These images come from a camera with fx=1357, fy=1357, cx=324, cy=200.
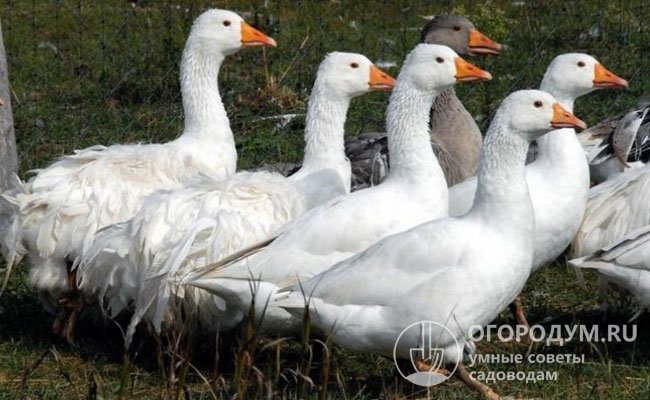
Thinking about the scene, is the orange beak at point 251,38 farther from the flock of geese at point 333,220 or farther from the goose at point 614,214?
the goose at point 614,214

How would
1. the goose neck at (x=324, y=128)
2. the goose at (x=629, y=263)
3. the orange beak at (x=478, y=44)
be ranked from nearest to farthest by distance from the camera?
the goose at (x=629, y=263) < the goose neck at (x=324, y=128) < the orange beak at (x=478, y=44)

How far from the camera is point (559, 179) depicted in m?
7.00

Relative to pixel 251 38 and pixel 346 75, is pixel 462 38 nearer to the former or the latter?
pixel 251 38

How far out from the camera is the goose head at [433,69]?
6.84m

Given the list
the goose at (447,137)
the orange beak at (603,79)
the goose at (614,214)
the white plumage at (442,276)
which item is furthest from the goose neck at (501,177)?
the goose at (447,137)

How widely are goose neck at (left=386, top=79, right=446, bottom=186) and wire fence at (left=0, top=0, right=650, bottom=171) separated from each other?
2.77 meters

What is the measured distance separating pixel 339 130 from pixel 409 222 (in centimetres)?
121

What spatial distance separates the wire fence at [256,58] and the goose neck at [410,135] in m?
2.77

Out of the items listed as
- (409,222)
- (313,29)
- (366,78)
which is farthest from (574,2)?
(409,222)

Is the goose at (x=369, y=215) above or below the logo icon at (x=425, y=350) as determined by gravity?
above

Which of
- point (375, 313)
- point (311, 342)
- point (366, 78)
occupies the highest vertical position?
point (366, 78)

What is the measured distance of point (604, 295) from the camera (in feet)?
22.9

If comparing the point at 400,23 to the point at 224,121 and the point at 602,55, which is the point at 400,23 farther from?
the point at 224,121

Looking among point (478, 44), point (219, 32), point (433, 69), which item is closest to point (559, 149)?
point (433, 69)
